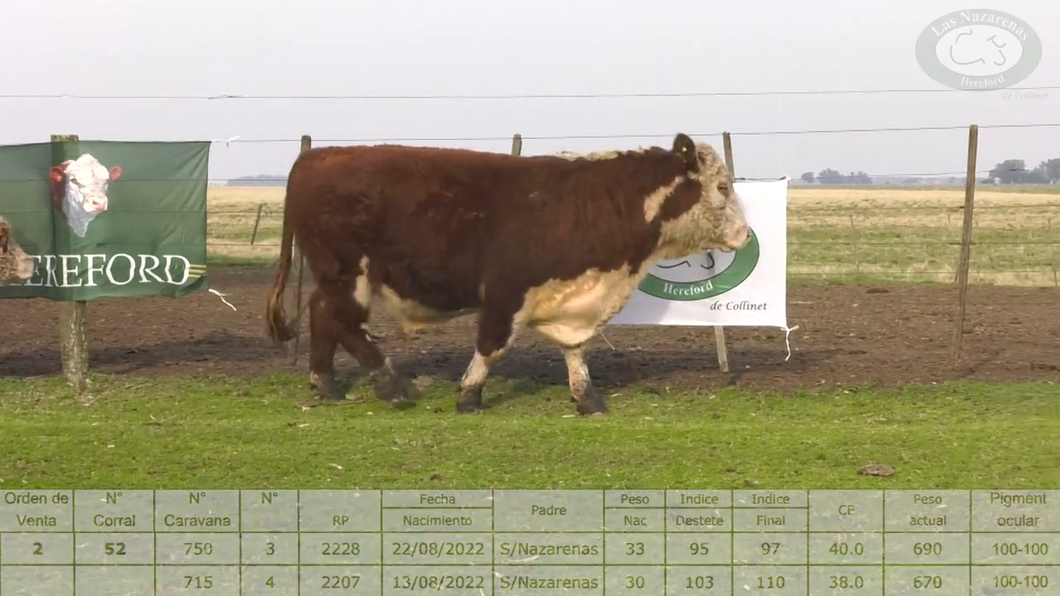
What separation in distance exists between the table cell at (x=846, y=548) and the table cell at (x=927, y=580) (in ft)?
0.41

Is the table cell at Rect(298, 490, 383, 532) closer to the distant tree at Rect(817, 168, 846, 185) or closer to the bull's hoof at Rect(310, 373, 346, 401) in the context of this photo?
the bull's hoof at Rect(310, 373, 346, 401)

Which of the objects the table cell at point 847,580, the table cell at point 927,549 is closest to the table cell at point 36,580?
the table cell at point 847,580

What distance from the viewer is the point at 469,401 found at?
32.1 ft

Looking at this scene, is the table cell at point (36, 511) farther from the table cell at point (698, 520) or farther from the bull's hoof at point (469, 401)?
the bull's hoof at point (469, 401)

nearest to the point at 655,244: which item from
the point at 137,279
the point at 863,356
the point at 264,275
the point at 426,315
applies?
the point at 426,315

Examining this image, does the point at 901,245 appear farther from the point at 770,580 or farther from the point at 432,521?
the point at 432,521

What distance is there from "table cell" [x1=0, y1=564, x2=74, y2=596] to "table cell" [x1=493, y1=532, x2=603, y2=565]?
5.76ft

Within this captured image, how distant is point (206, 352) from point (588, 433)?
532 centimetres

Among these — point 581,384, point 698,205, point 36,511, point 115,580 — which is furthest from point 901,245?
point 115,580

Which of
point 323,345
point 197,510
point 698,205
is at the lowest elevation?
point 197,510

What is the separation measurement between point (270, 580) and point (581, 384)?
5.00m

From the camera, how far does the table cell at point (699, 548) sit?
17.5 feet

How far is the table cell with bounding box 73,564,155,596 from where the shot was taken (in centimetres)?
498

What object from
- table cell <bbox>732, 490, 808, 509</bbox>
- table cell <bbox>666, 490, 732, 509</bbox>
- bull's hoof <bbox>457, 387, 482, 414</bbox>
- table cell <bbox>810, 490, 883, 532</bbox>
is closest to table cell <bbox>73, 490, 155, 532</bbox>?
table cell <bbox>666, 490, 732, 509</bbox>
